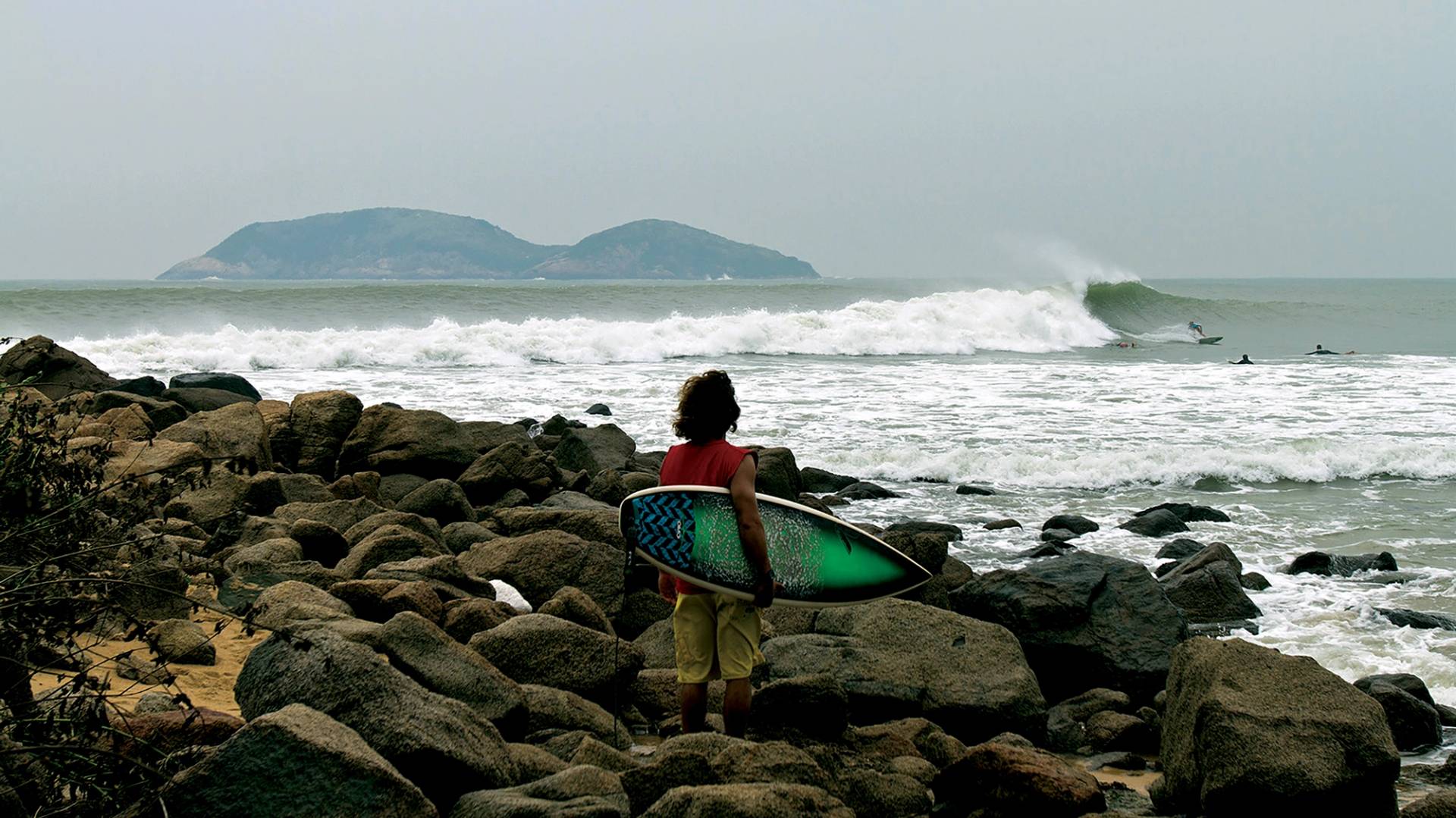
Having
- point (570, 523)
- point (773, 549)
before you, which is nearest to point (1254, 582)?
→ point (570, 523)

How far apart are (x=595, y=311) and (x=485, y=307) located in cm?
471

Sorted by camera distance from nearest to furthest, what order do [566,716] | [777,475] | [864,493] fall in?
[566,716], [777,475], [864,493]

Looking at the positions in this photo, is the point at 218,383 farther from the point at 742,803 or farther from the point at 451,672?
the point at 742,803

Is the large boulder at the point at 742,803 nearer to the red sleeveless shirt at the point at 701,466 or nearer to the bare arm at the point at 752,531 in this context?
the bare arm at the point at 752,531

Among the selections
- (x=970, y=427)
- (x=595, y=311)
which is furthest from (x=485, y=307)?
(x=970, y=427)

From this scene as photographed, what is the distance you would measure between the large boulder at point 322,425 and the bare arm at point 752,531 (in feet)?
24.7

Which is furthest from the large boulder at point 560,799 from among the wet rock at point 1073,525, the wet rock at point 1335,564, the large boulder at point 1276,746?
the wet rock at point 1073,525

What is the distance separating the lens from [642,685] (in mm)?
5797

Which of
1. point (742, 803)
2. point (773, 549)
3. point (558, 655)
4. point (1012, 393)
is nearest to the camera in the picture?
point (742, 803)

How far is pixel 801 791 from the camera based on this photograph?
3.60 metres

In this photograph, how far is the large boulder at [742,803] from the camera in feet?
11.2

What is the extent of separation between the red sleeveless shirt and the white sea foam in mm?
24650

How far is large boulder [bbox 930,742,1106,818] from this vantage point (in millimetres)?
4363

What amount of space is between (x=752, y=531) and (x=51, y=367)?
11526 millimetres
